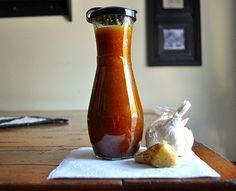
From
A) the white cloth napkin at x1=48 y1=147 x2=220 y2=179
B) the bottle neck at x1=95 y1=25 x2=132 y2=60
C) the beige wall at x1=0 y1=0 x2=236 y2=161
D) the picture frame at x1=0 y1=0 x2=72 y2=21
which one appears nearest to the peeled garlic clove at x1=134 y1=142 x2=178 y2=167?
the white cloth napkin at x1=48 y1=147 x2=220 y2=179

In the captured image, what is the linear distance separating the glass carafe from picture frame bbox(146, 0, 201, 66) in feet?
4.19

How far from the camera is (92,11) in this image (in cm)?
56

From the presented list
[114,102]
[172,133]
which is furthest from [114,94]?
[172,133]

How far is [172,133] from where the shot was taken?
527 millimetres

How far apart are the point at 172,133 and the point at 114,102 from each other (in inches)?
4.2

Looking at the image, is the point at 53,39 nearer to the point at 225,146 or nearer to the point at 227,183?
the point at 225,146

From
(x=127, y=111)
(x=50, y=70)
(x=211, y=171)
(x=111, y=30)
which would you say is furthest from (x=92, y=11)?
(x=50, y=70)

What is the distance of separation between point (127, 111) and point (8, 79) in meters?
1.50

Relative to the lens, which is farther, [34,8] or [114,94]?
[34,8]

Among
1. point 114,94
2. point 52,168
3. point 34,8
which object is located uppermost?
point 34,8

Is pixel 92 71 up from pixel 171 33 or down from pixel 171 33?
down

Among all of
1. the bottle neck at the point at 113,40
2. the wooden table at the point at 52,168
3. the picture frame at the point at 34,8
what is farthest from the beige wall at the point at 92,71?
the bottle neck at the point at 113,40

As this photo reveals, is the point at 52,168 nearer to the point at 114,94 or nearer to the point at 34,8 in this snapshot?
the point at 114,94

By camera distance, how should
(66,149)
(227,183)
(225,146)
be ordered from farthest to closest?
(225,146) < (66,149) < (227,183)
